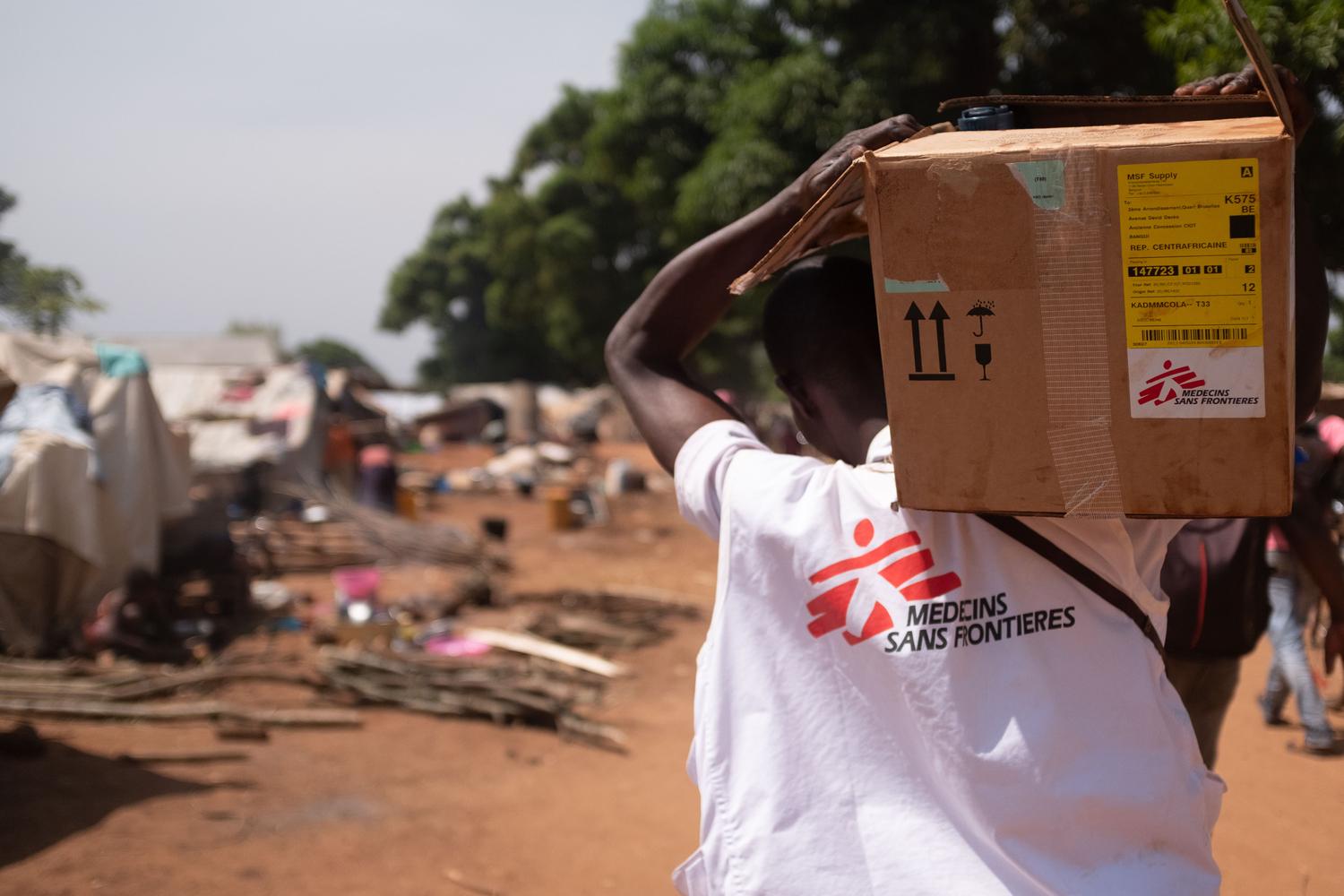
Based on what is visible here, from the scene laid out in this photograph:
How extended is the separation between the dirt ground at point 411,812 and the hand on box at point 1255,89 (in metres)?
Result: 4.06

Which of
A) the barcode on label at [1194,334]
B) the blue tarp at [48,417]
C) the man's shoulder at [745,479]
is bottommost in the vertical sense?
the blue tarp at [48,417]

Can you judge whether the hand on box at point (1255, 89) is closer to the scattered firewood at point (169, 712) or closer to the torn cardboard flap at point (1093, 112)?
the torn cardboard flap at point (1093, 112)

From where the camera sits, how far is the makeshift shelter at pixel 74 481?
759cm

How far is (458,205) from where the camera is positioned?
41469mm

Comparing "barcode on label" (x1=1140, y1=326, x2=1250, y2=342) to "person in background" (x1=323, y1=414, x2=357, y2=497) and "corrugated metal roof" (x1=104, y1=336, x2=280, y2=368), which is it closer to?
"person in background" (x1=323, y1=414, x2=357, y2=497)

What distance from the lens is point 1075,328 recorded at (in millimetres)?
1279

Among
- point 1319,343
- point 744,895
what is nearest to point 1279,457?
point 1319,343

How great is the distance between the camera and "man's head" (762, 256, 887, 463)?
1678 mm

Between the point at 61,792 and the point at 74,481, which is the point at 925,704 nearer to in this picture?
the point at 61,792

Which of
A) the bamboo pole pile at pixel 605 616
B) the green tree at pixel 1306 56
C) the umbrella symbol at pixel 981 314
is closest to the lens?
the umbrella symbol at pixel 981 314

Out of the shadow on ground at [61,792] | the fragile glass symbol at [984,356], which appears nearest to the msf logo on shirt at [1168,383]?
the fragile glass symbol at [984,356]

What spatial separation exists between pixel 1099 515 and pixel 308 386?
15.8 meters

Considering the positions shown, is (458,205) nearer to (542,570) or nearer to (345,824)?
(542,570)

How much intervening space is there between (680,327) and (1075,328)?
695 mm
